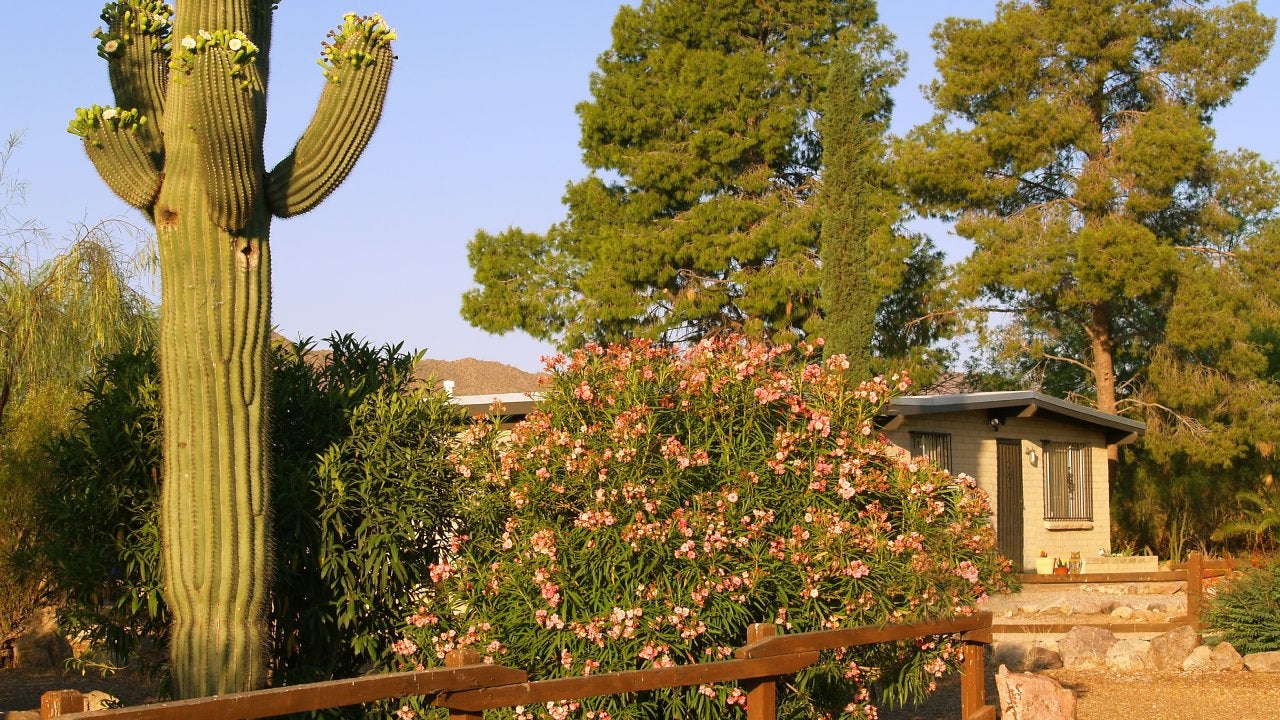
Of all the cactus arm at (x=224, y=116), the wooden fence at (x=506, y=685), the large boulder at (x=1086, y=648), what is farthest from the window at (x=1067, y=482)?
the cactus arm at (x=224, y=116)

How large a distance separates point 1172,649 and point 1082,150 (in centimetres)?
1815

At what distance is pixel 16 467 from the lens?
1248 centimetres

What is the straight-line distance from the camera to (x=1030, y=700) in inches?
364

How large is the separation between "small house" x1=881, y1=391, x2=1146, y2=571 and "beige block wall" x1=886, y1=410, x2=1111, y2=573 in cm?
A: 2

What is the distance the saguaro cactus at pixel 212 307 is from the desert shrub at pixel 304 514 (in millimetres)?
821

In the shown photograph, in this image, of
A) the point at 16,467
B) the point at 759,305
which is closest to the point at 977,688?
the point at 16,467

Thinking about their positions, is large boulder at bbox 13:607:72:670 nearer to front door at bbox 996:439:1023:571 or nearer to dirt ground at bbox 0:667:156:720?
dirt ground at bbox 0:667:156:720

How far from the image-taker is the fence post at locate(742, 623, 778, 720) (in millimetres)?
6914

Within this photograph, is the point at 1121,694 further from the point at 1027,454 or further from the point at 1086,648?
the point at 1027,454

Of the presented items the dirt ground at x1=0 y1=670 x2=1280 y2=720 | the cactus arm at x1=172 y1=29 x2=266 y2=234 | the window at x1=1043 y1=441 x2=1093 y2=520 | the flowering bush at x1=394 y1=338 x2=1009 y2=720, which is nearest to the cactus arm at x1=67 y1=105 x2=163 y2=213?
Result: the cactus arm at x1=172 y1=29 x2=266 y2=234

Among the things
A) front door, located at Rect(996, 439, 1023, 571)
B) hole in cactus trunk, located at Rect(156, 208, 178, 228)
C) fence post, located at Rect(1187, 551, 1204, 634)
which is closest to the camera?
hole in cactus trunk, located at Rect(156, 208, 178, 228)

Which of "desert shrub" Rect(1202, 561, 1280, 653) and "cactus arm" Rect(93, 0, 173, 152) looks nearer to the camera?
"cactus arm" Rect(93, 0, 173, 152)

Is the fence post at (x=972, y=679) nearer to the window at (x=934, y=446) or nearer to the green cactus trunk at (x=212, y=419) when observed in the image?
the green cactus trunk at (x=212, y=419)

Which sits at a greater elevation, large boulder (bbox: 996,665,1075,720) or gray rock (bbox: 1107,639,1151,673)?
large boulder (bbox: 996,665,1075,720)
